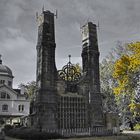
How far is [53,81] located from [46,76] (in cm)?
98

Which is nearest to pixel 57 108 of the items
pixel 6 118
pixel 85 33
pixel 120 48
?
pixel 85 33

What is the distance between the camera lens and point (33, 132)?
2333 cm

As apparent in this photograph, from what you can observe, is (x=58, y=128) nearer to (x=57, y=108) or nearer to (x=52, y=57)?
(x=57, y=108)

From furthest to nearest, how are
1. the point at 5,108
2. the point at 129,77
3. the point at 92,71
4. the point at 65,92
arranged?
1. the point at 5,108
2. the point at 129,77
3. the point at 92,71
4. the point at 65,92

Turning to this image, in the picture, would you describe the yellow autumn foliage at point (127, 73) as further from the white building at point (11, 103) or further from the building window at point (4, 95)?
the building window at point (4, 95)

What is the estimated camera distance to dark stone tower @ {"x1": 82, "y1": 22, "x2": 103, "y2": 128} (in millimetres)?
30609

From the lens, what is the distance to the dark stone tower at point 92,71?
3061cm

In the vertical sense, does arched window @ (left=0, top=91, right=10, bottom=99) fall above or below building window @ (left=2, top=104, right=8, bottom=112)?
above

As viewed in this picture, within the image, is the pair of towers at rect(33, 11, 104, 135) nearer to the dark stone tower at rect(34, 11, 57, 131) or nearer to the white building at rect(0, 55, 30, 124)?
the dark stone tower at rect(34, 11, 57, 131)

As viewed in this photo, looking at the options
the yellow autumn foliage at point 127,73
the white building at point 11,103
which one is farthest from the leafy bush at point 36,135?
the white building at point 11,103

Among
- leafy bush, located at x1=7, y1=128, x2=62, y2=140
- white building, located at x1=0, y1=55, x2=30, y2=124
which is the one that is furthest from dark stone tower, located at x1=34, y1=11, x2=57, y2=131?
white building, located at x1=0, y1=55, x2=30, y2=124

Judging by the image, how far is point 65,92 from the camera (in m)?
29.8

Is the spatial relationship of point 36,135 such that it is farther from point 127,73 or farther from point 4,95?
point 4,95

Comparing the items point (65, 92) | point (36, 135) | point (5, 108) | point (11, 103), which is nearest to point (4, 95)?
point (11, 103)
